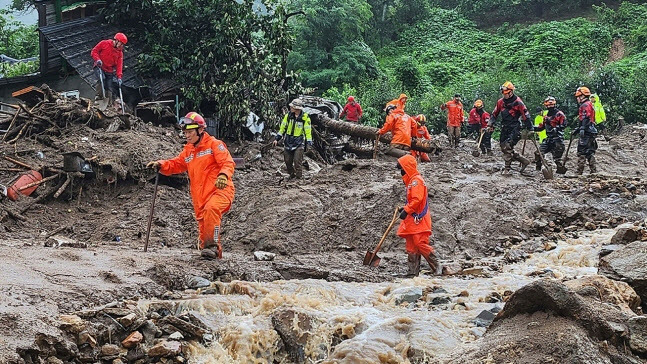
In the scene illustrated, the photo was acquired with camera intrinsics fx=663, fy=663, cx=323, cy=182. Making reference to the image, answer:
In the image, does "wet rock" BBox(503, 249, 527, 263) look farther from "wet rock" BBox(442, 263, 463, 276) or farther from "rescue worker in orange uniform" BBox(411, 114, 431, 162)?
"rescue worker in orange uniform" BBox(411, 114, 431, 162)

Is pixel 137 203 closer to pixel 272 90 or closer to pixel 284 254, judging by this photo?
pixel 284 254

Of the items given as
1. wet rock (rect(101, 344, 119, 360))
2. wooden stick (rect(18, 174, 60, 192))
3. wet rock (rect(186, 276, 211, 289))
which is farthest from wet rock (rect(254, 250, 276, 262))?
wooden stick (rect(18, 174, 60, 192))

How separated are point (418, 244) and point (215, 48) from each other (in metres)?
10.3

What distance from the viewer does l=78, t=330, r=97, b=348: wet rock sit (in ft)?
16.6

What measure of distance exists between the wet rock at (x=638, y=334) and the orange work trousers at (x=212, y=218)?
4631 mm

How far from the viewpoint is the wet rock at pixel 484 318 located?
5.95m

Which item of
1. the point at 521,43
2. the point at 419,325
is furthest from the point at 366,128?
the point at 521,43

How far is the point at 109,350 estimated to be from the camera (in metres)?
5.14

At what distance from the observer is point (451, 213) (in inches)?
444

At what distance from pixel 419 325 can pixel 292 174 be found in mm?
8119

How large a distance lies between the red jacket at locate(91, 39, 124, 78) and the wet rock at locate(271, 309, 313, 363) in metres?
11.0

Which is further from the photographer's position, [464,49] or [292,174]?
[464,49]

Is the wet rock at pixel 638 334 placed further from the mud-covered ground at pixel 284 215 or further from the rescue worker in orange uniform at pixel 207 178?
the rescue worker in orange uniform at pixel 207 178

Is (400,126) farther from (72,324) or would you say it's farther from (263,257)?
(72,324)
